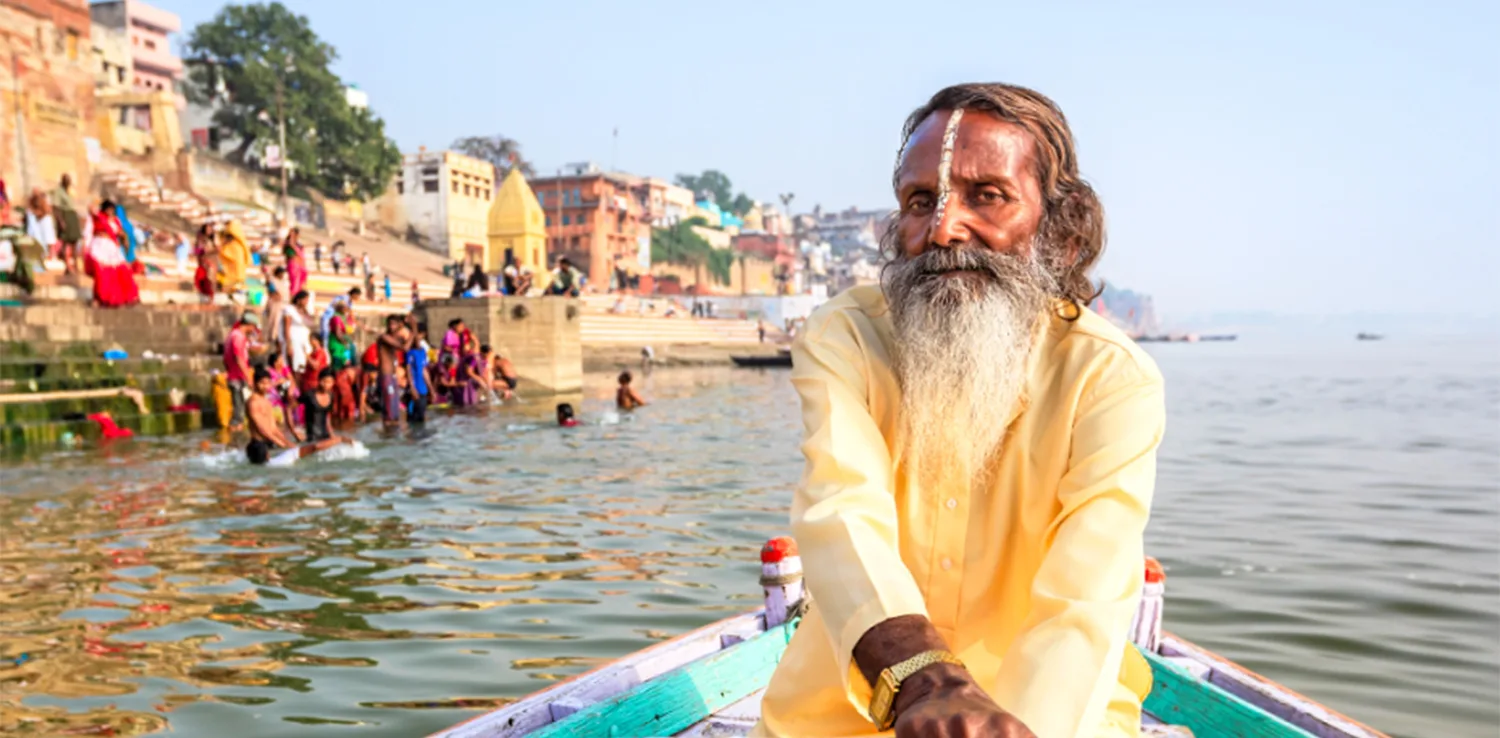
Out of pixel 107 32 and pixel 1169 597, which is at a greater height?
pixel 107 32

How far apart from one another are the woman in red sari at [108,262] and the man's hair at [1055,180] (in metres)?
16.4

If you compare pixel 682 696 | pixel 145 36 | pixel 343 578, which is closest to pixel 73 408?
pixel 343 578

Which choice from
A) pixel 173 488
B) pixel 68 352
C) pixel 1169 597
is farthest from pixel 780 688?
pixel 68 352

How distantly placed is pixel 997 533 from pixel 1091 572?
26cm

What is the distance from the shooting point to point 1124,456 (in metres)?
1.90

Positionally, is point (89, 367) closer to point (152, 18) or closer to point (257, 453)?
point (257, 453)

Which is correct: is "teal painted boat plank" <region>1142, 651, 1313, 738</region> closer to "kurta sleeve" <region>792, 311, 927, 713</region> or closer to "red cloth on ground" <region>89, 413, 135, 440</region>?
"kurta sleeve" <region>792, 311, 927, 713</region>

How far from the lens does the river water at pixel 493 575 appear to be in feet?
15.9

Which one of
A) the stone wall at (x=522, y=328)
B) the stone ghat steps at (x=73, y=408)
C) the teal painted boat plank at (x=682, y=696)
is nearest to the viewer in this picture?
the teal painted boat plank at (x=682, y=696)

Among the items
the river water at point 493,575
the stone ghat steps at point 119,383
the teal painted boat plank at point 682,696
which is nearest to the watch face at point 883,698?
the teal painted boat plank at point 682,696

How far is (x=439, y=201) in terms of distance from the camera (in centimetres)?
5834

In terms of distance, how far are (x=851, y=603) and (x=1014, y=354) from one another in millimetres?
568

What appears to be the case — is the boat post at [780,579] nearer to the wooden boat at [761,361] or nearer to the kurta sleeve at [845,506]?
the kurta sleeve at [845,506]

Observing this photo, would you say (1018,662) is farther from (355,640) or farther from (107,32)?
(107,32)
